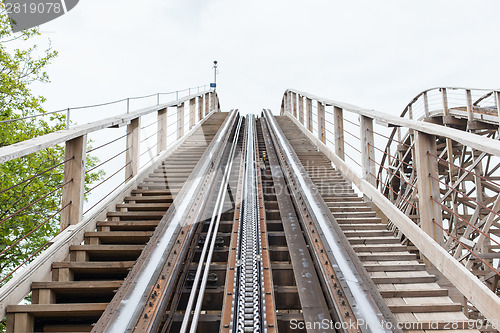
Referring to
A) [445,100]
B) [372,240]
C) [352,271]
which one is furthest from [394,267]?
[445,100]

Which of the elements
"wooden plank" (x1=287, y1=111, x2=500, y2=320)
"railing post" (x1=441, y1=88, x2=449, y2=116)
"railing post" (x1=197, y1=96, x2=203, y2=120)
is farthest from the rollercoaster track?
"railing post" (x1=197, y1=96, x2=203, y2=120)

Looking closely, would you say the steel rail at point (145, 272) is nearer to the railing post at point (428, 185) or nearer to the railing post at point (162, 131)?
the railing post at point (428, 185)

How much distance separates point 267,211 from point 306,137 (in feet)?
19.5

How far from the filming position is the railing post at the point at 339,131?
6.31 metres

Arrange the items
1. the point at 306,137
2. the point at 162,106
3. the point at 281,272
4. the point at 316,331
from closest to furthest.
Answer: the point at 316,331
the point at 281,272
the point at 162,106
the point at 306,137

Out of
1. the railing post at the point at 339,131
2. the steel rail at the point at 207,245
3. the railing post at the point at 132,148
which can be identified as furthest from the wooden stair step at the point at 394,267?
the railing post at the point at 132,148

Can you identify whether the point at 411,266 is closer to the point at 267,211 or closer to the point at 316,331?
the point at 316,331

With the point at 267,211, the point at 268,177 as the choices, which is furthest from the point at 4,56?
the point at 267,211

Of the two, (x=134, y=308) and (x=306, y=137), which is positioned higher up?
(x=306, y=137)

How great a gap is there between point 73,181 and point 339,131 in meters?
4.60

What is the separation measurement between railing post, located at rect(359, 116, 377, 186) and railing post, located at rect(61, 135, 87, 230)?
3544 mm

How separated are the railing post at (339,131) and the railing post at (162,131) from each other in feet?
11.7

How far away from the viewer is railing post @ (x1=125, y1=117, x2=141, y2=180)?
5312 millimetres

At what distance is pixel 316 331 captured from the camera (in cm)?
223
